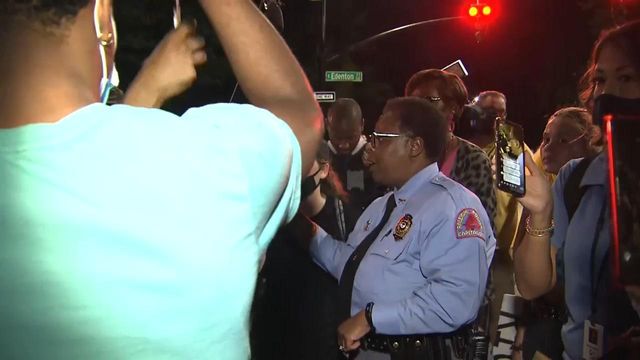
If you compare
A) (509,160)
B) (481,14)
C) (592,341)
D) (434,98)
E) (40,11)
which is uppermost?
(481,14)

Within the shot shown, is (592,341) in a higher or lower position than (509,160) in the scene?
lower

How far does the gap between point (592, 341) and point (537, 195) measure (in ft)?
1.96

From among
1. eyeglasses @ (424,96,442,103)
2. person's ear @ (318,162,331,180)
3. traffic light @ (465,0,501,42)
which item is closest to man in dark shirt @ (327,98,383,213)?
eyeglasses @ (424,96,442,103)

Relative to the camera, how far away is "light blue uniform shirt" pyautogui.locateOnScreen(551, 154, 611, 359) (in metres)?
2.39

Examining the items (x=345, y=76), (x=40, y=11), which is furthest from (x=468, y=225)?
(x=345, y=76)

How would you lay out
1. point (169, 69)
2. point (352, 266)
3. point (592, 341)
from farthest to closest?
point (352, 266)
point (592, 341)
point (169, 69)

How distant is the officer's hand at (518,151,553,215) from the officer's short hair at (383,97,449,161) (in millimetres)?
979

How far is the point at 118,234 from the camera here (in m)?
1.19

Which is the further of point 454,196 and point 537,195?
point 454,196

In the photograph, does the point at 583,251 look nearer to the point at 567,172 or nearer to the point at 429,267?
the point at 567,172

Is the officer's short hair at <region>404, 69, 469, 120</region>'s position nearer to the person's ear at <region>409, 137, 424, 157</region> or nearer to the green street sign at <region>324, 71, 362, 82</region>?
the person's ear at <region>409, 137, 424, 157</region>

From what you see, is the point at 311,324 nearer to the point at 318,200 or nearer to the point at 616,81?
the point at 318,200

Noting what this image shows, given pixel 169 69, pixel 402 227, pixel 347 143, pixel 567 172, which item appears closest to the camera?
pixel 169 69

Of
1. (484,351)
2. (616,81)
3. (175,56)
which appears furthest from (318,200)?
(175,56)
